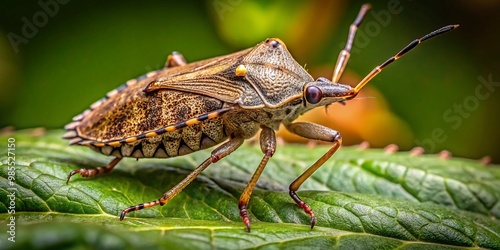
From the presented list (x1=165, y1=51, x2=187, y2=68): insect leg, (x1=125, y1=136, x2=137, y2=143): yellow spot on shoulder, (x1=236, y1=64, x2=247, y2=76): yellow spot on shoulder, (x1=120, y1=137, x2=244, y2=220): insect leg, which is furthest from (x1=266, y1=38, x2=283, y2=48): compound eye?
(x1=125, y1=136, x2=137, y2=143): yellow spot on shoulder

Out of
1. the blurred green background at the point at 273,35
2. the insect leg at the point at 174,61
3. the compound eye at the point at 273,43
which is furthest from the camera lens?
the blurred green background at the point at 273,35

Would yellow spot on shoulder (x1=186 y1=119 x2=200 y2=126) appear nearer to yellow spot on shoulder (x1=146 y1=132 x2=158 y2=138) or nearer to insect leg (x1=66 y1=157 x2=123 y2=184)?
yellow spot on shoulder (x1=146 y1=132 x2=158 y2=138)

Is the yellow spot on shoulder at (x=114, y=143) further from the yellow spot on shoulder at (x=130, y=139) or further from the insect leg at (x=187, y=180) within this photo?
the insect leg at (x=187, y=180)

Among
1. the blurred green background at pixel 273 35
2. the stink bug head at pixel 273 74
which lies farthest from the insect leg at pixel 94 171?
the blurred green background at pixel 273 35

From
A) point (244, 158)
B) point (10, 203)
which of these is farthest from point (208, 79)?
point (10, 203)

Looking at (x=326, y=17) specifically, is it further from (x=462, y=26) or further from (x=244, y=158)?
(x=244, y=158)

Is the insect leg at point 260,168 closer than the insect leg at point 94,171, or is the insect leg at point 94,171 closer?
the insect leg at point 260,168
